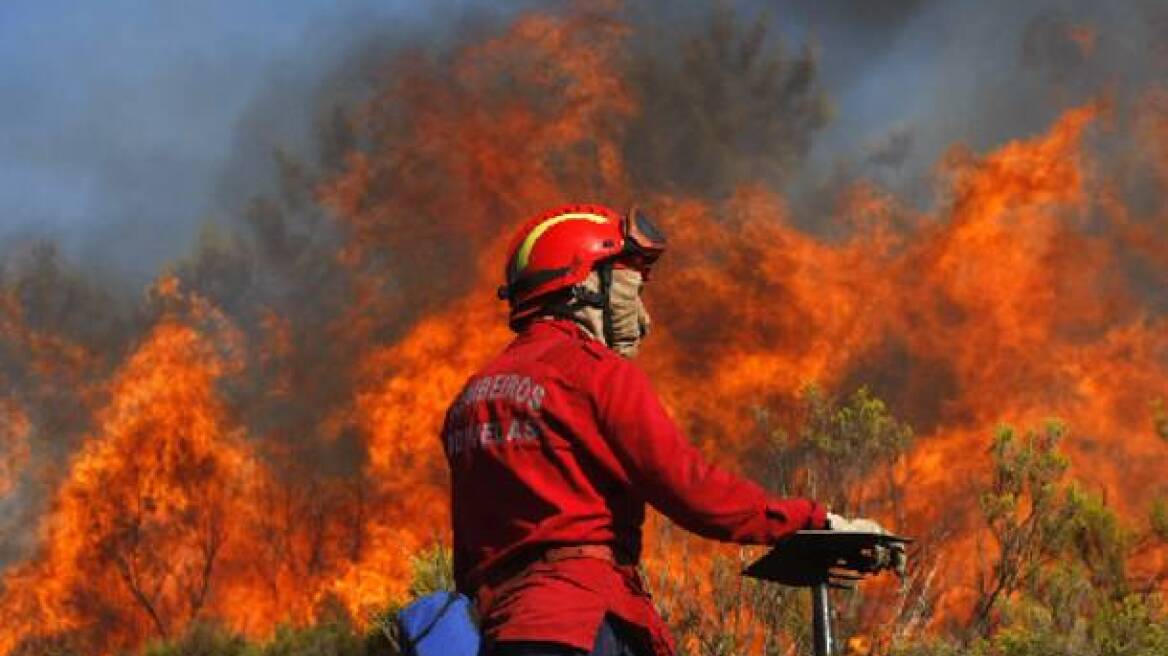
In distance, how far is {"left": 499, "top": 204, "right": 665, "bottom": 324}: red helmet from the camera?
3457 millimetres

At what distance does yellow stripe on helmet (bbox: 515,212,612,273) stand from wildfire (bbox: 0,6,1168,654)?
51.3ft

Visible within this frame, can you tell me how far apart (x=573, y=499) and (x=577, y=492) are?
0.02 metres

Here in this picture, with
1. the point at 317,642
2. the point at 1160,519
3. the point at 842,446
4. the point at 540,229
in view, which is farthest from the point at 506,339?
the point at 540,229

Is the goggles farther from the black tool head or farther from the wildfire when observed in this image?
the wildfire

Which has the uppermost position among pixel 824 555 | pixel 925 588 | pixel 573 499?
pixel 925 588

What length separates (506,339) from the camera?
24266 mm

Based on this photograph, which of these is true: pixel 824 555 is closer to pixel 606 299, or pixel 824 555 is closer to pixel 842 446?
pixel 606 299

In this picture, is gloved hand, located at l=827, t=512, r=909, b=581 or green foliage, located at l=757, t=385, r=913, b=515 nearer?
gloved hand, located at l=827, t=512, r=909, b=581

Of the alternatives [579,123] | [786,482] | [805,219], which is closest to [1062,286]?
[805,219]

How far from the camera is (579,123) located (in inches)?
1064

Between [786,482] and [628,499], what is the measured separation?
28.4 ft

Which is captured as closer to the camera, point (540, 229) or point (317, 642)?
point (540, 229)

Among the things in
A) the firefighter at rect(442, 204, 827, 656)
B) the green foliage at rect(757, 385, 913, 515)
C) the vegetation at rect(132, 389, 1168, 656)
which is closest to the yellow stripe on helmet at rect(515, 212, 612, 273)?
the firefighter at rect(442, 204, 827, 656)

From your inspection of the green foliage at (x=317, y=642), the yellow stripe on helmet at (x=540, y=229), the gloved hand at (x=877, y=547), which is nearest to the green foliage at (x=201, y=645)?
the green foliage at (x=317, y=642)
